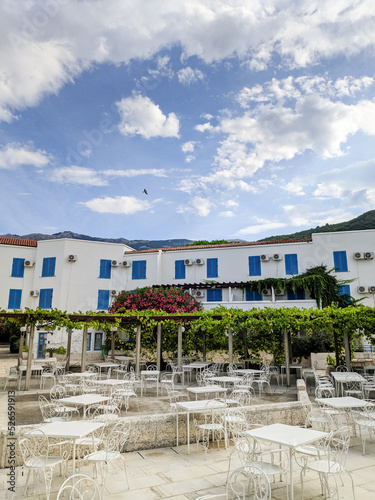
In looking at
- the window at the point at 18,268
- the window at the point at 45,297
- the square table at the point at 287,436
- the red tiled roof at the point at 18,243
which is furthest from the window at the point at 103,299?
the square table at the point at 287,436

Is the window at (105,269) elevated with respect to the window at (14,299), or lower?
elevated

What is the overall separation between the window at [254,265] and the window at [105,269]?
10.4m

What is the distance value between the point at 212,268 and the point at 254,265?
9.80 ft

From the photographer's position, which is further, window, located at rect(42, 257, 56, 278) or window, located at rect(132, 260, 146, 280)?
window, located at rect(132, 260, 146, 280)

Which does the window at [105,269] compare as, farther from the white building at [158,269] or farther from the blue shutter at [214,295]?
the blue shutter at [214,295]

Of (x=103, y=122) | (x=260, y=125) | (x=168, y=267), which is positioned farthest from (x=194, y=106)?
(x=168, y=267)

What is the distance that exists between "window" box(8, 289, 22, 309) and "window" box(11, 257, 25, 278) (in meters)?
1.16

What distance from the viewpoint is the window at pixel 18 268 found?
24.6 m

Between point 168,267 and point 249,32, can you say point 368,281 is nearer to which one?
point 168,267

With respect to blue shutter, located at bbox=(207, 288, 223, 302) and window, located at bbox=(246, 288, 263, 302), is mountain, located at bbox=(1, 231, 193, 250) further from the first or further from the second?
window, located at bbox=(246, 288, 263, 302)

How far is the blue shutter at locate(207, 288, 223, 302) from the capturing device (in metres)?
23.3

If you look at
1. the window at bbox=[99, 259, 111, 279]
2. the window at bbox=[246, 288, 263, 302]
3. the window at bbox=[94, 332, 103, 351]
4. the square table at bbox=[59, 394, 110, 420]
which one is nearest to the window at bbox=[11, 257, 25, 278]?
the window at bbox=[99, 259, 111, 279]

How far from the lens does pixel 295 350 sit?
64.7 ft

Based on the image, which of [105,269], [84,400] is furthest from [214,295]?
[84,400]
